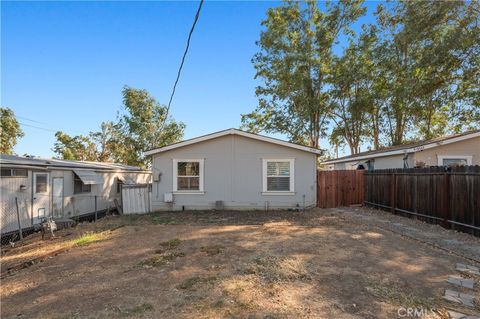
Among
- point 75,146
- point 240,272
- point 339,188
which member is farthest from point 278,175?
point 75,146

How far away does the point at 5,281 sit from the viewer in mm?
4957

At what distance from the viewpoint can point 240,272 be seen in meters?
4.54

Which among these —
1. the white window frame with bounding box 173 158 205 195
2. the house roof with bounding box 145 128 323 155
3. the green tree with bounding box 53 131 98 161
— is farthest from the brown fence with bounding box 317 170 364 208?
the green tree with bounding box 53 131 98 161

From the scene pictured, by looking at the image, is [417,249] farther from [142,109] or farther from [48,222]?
[142,109]

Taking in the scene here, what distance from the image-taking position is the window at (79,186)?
13148 mm

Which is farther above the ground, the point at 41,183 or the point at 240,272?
the point at 41,183

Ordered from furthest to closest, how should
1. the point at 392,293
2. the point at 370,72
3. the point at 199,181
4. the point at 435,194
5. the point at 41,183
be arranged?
the point at 370,72 < the point at 199,181 < the point at 41,183 < the point at 435,194 < the point at 392,293

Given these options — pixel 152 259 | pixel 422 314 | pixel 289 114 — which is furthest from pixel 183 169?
pixel 289 114

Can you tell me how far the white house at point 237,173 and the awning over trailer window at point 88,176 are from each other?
361cm

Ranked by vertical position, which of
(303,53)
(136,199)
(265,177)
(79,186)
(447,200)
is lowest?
(136,199)

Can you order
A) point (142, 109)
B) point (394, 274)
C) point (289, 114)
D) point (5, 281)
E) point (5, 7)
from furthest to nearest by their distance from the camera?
point (289, 114)
point (142, 109)
point (5, 7)
point (5, 281)
point (394, 274)

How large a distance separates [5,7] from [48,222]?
247 inches

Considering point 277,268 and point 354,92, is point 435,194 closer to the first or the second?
point 277,268

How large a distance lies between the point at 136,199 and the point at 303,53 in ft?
60.0
